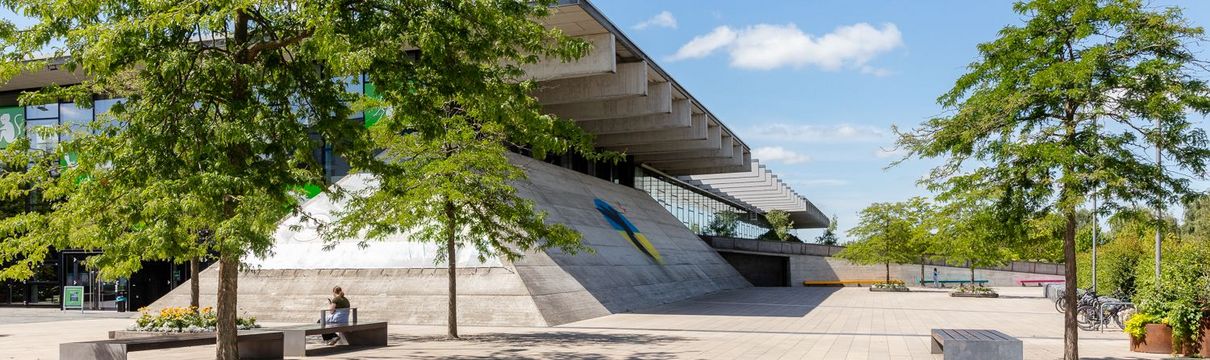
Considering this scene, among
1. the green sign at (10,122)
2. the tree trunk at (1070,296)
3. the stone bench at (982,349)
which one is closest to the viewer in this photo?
the stone bench at (982,349)

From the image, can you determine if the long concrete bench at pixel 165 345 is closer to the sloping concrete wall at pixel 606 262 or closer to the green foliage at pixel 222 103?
the green foliage at pixel 222 103

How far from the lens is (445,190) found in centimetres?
1681

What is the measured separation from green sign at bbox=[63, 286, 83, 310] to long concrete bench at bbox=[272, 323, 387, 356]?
19391 millimetres

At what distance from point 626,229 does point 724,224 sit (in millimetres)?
34112

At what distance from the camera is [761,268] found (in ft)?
190

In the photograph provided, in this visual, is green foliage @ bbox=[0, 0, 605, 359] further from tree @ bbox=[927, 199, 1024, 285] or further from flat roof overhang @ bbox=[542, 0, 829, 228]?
flat roof overhang @ bbox=[542, 0, 829, 228]

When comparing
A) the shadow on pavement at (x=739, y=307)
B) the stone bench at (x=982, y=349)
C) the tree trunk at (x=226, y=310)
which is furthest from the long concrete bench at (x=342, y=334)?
the shadow on pavement at (x=739, y=307)

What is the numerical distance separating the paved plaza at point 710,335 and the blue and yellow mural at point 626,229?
6.55 meters

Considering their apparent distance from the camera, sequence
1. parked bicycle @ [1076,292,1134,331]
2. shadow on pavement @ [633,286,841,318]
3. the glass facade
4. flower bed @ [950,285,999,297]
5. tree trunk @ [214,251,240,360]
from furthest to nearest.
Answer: the glass facade < flower bed @ [950,285,999,297] < shadow on pavement @ [633,286,841,318] < parked bicycle @ [1076,292,1134,331] < tree trunk @ [214,251,240,360]

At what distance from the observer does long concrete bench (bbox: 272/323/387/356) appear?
571 inches

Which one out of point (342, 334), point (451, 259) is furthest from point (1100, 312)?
point (342, 334)

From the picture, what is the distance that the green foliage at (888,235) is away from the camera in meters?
47.5

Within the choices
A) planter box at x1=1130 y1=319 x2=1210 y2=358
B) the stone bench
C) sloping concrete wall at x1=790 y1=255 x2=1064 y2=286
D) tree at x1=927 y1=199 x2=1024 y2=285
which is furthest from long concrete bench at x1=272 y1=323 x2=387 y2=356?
sloping concrete wall at x1=790 y1=255 x2=1064 y2=286

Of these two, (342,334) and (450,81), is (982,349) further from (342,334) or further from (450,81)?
(342,334)
